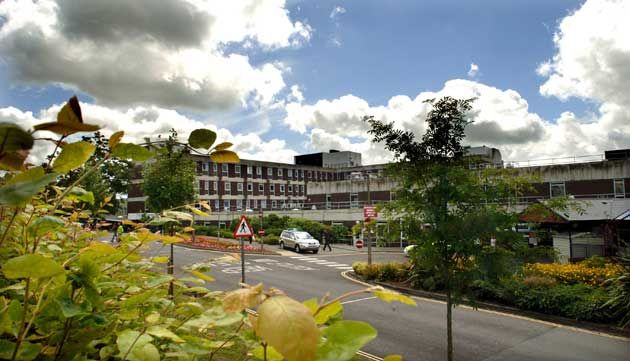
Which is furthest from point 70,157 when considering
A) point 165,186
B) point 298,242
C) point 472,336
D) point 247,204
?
point 247,204

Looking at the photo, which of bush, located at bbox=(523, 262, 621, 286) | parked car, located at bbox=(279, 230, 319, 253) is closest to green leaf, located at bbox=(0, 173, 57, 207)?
bush, located at bbox=(523, 262, 621, 286)

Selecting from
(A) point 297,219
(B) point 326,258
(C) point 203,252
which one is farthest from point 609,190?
(C) point 203,252

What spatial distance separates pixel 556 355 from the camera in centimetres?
980

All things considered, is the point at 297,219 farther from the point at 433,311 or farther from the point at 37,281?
the point at 37,281

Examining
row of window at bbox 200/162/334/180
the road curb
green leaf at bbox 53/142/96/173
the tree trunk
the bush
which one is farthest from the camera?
row of window at bbox 200/162/334/180

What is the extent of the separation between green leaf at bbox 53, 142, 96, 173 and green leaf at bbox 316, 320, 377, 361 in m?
0.69

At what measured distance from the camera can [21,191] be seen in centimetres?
69

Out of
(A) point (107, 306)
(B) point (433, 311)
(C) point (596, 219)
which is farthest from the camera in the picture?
(C) point (596, 219)

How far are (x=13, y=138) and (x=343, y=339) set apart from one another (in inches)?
28.8

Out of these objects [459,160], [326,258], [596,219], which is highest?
[459,160]

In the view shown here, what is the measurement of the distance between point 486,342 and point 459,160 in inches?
201

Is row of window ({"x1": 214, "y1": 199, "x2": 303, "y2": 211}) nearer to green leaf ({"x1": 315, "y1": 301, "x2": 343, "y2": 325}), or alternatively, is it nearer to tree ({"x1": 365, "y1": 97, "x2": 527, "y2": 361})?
tree ({"x1": 365, "y1": 97, "x2": 527, "y2": 361})

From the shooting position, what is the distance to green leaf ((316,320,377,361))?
83 cm

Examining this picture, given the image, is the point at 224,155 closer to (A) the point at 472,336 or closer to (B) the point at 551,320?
(A) the point at 472,336
